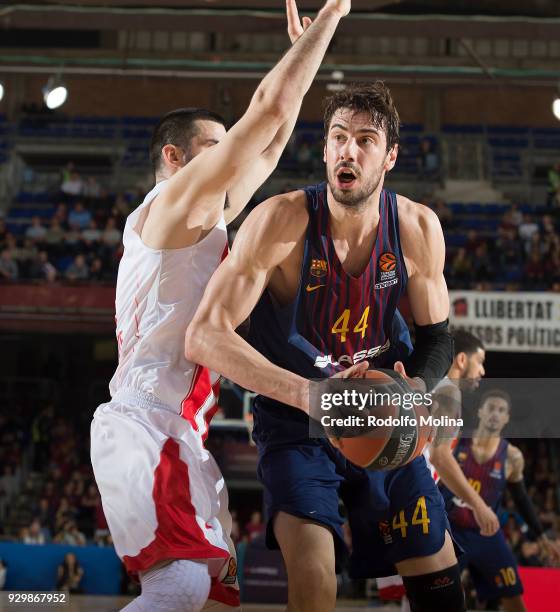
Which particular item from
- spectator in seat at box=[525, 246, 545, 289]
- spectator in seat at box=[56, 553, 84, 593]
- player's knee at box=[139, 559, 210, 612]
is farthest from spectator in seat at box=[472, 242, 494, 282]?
player's knee at box=[139, 559, 210, 612]

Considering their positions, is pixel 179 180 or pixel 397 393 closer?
pixel 397 393

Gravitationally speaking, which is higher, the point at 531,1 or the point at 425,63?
the point at 425,63

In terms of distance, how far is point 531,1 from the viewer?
543 inches

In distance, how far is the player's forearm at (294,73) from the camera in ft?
11.3

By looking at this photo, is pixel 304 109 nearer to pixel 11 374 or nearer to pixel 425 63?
pixel 425 63

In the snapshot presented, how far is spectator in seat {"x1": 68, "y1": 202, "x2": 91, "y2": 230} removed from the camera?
712 inches

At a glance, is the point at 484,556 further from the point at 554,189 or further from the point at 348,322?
the point at 554,189

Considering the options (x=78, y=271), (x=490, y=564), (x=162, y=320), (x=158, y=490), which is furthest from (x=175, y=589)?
(x=78, y=271)

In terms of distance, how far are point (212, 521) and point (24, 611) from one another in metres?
2.79

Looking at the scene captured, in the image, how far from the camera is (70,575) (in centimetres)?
1077

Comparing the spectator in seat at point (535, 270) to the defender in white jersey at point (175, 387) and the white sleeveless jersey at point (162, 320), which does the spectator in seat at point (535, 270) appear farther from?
the white sleeveless jersey at point (162, 320)

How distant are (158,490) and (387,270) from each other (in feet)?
4.23

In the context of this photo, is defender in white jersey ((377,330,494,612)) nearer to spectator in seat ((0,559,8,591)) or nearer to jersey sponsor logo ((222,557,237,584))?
jersey sponsor logo ((222,557,237,584))

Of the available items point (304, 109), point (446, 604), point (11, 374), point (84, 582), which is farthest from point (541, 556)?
point (304, 109)
